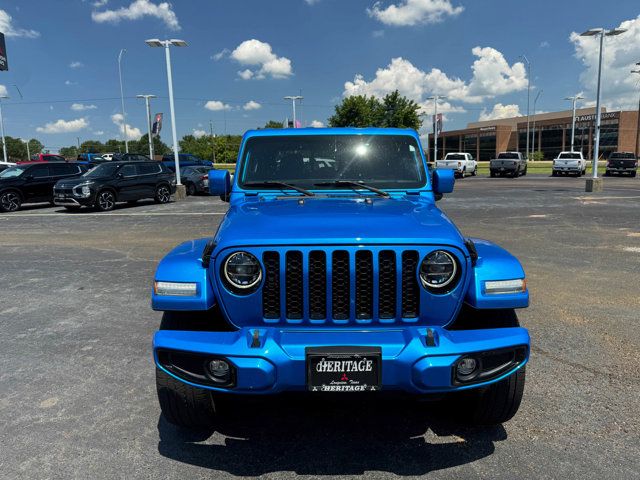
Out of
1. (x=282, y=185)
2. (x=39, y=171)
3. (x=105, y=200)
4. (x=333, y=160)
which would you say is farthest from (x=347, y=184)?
(x=39, y=171)

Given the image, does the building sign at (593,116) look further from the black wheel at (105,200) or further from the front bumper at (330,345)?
the front bumper at (330,345)

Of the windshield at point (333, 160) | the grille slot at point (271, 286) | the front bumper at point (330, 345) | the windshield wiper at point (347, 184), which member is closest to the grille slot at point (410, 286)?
the front bumper at point (330, 345)

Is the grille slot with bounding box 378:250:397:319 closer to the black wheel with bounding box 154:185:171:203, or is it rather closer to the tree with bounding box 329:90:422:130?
the black wheel with bounding box 154:185:171:203

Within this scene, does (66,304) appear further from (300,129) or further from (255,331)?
(255,331)

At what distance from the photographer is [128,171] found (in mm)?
17344

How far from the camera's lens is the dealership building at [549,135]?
82.4m

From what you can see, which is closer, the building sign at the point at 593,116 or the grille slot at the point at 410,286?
the grille slot at the point at 410,286

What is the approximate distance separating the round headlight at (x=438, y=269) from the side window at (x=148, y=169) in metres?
17.1

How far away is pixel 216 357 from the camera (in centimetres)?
241

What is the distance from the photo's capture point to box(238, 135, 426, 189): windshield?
12.8 feet

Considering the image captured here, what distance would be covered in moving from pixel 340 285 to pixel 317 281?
0.41 ft

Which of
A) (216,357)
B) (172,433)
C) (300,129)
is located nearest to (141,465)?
(172,433)

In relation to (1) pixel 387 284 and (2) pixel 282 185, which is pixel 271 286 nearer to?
(1) pixel 387 284

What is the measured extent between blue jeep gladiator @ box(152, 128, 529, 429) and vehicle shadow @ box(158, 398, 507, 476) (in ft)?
0.55
